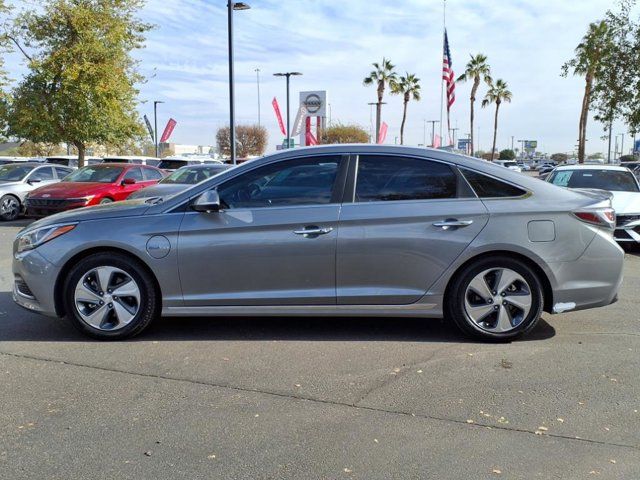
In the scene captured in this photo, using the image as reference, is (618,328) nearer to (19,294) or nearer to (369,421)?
(369,421)

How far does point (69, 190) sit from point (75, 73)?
9.89m

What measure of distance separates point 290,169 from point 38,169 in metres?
14.0

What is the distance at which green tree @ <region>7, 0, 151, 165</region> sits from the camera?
Result: 22.0 m

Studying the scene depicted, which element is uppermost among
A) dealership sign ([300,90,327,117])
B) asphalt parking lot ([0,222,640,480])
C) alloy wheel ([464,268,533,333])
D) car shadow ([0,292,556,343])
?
dealership sign ([300,90,327,117])

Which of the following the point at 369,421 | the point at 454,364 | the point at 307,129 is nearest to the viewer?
the point at 369,421

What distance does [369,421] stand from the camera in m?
3.65

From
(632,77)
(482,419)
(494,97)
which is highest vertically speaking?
(494,97)

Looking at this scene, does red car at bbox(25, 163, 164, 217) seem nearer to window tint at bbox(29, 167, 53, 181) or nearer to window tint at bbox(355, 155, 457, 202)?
window tint at bbox(29, 167, 53, 181)

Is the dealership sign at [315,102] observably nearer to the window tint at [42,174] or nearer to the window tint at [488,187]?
the window tint at [42,174]

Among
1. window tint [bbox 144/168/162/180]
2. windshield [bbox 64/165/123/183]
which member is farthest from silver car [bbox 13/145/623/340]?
window tint [bbox 144/168/162/180]

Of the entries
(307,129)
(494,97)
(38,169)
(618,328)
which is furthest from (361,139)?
(618,328)

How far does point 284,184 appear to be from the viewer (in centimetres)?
509

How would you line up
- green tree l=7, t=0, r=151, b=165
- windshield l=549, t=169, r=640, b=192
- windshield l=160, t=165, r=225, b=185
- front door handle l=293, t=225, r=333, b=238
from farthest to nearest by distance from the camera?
green tree l=7, t=0, r=151, b=165
windshield l=160, t=165, r=225, b=185
windshield l=549, t=169, r=640, b=192
front door handle l=293, t=225, r=333, b=238

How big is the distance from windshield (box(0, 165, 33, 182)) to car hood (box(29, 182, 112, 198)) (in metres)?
2.94
